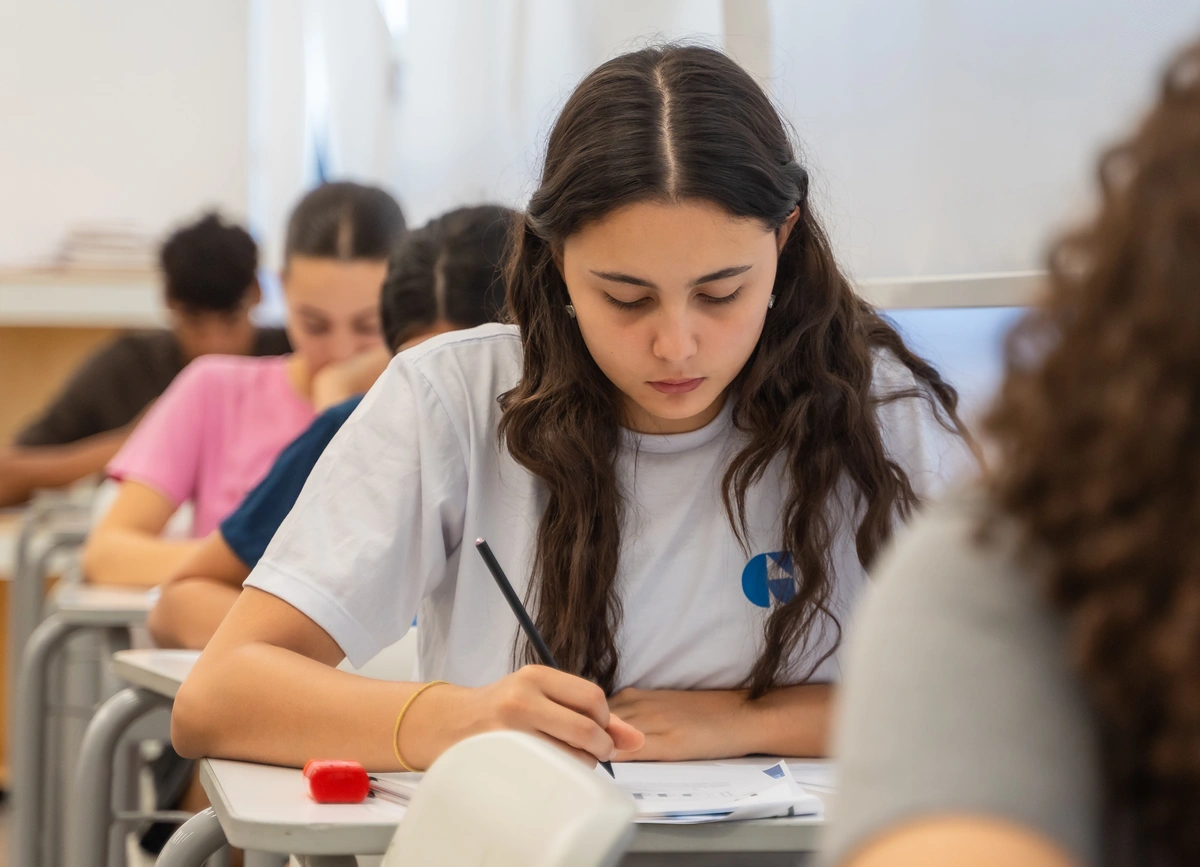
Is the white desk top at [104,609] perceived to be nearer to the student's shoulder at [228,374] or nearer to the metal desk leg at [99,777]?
the metal desk leg at [99,777]

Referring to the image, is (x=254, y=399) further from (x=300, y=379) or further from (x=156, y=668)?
(x=156, y=668)

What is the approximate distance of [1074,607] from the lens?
1.60 feet

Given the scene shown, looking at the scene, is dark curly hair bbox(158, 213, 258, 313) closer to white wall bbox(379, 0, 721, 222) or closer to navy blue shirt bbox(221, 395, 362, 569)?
white wall bbox(379, 0, 721, 222)

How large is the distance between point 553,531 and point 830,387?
31cm

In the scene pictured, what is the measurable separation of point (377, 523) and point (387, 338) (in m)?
0.73

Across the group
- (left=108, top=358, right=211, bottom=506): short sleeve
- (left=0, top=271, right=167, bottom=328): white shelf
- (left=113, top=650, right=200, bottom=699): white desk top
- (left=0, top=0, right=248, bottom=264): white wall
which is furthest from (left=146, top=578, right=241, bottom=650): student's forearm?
(left=0, top=0, right=248, bottom=264): white wall

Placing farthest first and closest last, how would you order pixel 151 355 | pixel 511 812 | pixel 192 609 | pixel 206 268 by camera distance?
pixel 151 355, pixel 206 268, pixel 192 609, pixel 511 812

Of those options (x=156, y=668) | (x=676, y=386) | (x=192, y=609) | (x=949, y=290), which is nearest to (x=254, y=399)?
(x=192, y=609)

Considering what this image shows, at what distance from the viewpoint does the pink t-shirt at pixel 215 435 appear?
107 inches

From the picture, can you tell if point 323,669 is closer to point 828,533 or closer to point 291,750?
point 291,750

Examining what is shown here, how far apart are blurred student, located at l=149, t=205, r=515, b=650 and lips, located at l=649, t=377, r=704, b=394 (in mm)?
509

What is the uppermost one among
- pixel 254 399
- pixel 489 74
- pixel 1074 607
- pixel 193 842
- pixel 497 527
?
pixel 489 74

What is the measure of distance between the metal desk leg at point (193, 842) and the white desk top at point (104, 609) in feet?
3.08

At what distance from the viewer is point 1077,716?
1.61 feet
